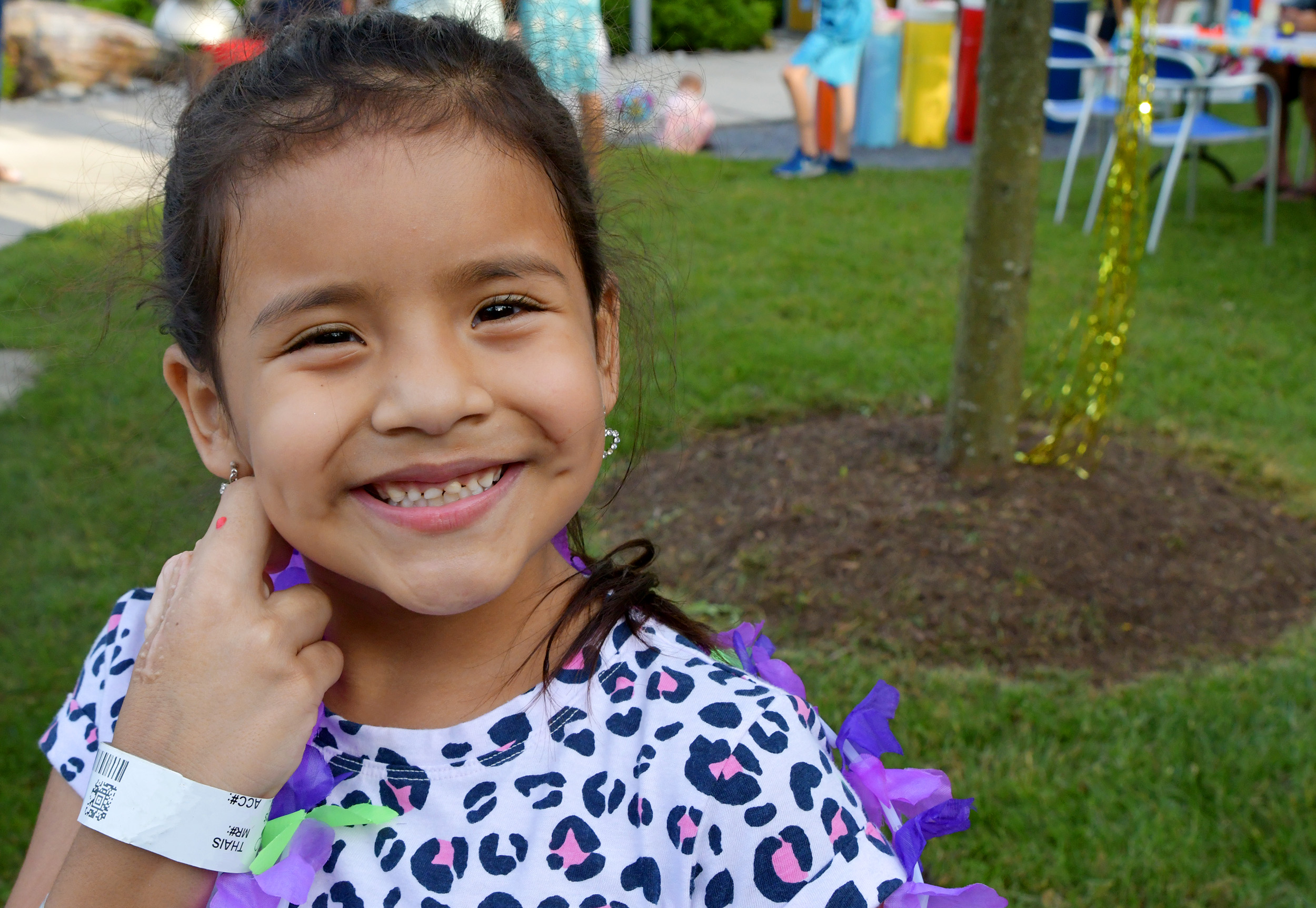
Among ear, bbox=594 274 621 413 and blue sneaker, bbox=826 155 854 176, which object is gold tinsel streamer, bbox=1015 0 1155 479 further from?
blue sneaker, bbox=826 155 854 176

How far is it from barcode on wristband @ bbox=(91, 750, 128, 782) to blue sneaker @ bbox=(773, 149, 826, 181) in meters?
8.27

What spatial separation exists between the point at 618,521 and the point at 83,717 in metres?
2.37

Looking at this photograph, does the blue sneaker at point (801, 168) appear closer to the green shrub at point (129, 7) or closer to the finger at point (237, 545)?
the finger at point (237, 545)

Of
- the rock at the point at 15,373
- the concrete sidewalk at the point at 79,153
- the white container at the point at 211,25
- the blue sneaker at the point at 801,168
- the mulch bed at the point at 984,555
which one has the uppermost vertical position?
the white container at the point at 211,25

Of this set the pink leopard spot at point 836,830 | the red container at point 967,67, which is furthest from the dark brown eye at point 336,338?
the red container at point 967,67

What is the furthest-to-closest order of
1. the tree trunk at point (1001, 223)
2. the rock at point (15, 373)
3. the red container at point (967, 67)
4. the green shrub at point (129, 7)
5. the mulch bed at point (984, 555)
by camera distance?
1. the green shrub at point (129, 7)
2. the red container at point (967, 67)
3. the rock at point (15, 373)
4. the tree trunk at point (1001, 223)
5. the mulch bed at point (984, 555)

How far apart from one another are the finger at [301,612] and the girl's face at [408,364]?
97 millimetres

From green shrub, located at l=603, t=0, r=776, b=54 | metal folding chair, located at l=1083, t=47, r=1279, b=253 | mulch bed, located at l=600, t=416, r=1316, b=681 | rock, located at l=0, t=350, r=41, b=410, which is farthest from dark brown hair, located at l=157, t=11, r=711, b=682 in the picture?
green shrub, located at l=603, t=0, r=776, b=54

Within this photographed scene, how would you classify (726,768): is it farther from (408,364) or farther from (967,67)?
(967,67)

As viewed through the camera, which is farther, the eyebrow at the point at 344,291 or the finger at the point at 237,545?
the finger at the point at 237,545

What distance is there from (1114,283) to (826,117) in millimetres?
6377

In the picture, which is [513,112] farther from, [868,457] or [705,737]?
[868,457]

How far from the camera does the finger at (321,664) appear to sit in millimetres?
1262

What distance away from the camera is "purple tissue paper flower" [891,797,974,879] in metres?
1.24
